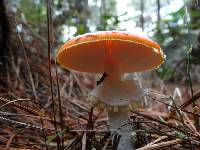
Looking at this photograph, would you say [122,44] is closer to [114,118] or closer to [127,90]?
[127,90]

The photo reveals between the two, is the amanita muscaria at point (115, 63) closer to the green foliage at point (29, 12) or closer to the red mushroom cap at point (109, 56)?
the red mushroom cap at point (109, 56)

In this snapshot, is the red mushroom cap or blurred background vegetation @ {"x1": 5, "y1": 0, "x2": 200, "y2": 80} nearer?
the red mushroom cap

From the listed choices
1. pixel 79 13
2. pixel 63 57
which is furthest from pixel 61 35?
pixel 63 57

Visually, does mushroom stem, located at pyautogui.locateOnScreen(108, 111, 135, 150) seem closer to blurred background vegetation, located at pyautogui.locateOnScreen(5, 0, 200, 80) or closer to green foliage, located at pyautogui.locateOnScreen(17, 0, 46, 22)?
blurred background vegetation, located at pyautogui.locateOnScreen(5, 0, 200, 80)

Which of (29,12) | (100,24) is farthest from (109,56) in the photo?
(100,24)

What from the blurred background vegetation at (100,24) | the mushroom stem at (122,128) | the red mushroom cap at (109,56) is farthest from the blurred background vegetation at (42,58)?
the mushroom stem at (122,128)

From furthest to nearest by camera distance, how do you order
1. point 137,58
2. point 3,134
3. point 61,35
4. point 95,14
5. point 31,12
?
point 95,14 < point 61,35 < point 31,12 < point 3,134 < point 137,58

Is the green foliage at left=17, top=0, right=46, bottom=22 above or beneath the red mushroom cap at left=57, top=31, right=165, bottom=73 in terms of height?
above

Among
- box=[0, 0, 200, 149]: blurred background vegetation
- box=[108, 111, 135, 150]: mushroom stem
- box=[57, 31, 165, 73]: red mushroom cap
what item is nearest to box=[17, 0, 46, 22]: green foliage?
box=[0, 0, 200, 149]: blurred background vegetation
